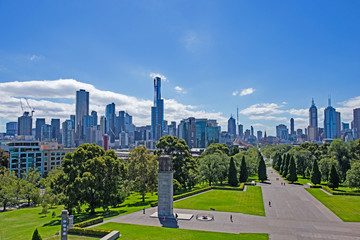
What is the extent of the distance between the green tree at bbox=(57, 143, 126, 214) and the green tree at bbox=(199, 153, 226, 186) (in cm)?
2794

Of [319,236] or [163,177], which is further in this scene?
[163,177]

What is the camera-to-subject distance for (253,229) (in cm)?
2923

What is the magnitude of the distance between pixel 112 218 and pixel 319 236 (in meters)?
24.7

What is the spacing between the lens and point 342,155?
7412 cm

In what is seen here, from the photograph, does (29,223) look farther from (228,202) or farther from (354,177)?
(354,177)

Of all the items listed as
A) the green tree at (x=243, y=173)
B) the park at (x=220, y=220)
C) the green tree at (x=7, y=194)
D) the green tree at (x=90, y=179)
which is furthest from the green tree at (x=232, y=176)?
the green tree at (x=7, y=194)

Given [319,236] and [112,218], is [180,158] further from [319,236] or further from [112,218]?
[319,236]

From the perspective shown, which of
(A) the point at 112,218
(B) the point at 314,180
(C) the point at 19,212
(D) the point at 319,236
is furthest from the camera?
(B) the point at 314,180

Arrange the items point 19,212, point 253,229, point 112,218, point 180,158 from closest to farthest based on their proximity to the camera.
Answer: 1. point 253,229
2. point 112,218
3. point 19,212
4. point 180,158

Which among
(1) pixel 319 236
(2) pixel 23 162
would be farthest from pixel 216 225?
(2) pixel 23 162

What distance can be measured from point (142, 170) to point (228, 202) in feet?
52.1

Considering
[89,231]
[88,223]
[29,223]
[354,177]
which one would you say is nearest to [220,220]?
[89,231]

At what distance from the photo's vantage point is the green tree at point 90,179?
114 ft

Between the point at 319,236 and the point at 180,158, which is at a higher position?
the point at 180,158
